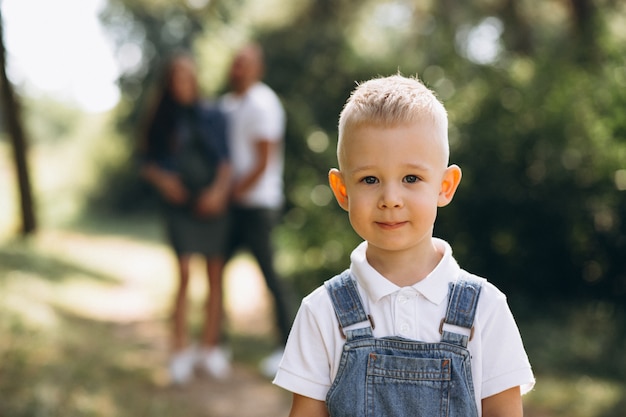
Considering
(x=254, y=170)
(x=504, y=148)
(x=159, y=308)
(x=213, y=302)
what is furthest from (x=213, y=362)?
(x=504, y=148)

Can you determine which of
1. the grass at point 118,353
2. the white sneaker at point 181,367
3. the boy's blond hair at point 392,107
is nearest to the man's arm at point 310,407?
the boy's blond hair at point 392,107

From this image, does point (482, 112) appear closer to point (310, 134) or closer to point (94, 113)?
point (310, 134)

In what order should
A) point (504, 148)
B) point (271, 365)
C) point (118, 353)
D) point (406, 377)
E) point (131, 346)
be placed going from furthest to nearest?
point (504, 148)
point (131, 346)
point (118, 353)
point (271, 365)
point (406, 377)

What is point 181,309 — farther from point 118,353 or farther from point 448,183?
point 448,183

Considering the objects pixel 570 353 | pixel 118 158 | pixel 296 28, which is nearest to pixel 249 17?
pixel 296 28

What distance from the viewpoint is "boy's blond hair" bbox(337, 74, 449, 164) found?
5.53 feet

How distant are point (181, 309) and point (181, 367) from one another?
1.25 ft

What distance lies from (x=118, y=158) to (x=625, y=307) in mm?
15345

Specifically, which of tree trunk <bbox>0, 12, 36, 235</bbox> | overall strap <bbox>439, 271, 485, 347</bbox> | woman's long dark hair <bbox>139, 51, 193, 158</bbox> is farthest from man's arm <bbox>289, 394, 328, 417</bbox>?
tree trunk <bbox>0, 12, 36, 235</bbox>

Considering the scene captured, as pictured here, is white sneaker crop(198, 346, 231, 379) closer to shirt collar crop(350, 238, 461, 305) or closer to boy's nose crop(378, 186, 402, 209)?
shirt collar crop(350, 238, 461, 305)

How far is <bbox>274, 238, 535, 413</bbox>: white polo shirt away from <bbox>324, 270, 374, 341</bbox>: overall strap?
15 mm

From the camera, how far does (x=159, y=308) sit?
8289 millimetres

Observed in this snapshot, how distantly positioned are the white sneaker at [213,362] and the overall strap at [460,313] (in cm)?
377

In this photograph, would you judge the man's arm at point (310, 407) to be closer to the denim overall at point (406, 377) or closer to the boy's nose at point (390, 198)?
the denim overall at point (406, 377)
